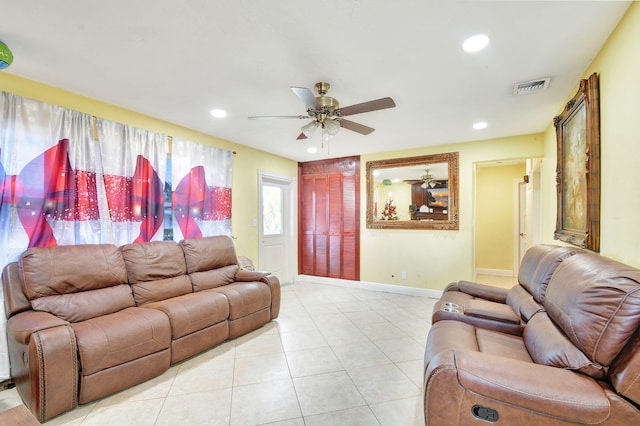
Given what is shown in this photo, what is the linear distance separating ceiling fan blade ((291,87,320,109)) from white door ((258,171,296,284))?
2686mm

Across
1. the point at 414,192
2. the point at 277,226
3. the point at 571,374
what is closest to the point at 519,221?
the point at 414,192

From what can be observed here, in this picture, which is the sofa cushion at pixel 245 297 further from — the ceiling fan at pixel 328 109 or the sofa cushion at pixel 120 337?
the ceiling fan at pixel 328 109

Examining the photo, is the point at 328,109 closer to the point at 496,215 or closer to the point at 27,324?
the point at 27,324

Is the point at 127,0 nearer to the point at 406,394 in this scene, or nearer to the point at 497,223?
the point at 406,394

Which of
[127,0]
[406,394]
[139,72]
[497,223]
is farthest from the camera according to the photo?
Result: [497,223]

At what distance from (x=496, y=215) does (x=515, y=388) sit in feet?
19.3

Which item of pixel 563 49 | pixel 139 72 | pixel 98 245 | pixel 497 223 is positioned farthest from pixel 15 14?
pixel 497 223

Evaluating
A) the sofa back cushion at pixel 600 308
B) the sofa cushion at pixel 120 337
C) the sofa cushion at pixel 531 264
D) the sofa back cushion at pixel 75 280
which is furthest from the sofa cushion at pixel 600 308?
the sofa back cushion at pixel 75 280

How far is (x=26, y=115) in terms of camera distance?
229 cm

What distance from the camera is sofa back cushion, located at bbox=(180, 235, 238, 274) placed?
3223 millimetres

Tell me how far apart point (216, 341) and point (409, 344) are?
196 cm

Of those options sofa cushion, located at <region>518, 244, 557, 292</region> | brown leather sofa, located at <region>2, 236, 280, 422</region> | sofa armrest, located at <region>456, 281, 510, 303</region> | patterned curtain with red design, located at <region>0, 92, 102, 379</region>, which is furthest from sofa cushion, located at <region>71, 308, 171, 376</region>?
sofa cushion, located at <region>518, 244, 557, 292</region>

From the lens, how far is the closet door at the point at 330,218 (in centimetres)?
517

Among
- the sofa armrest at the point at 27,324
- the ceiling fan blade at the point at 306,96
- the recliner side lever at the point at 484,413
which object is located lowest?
the recliner side lever at the point at 484,413
